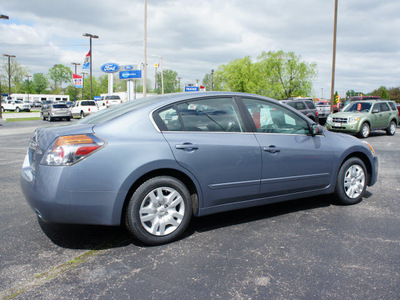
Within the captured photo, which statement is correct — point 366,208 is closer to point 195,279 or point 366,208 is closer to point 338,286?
point 338,286

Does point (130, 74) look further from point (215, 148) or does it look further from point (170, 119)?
point (215, 148)

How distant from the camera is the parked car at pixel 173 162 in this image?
3188 mm

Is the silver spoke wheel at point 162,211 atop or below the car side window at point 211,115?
below

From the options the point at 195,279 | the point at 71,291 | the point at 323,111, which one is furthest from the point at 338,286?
the point at 323,111

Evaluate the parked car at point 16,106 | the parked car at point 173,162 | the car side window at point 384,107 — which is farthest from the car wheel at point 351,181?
the parked car at point 16,106

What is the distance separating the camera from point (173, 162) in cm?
Result: 345

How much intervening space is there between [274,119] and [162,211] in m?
1.82

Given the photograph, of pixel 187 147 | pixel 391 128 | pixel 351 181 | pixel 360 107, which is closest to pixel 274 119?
pixel 187 147

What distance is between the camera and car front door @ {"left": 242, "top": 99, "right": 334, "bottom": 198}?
408cm

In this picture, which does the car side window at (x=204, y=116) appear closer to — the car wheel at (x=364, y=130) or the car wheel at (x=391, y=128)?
the car wheel at (x=364, y=130)

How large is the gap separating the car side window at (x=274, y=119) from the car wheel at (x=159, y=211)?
4.20 feet

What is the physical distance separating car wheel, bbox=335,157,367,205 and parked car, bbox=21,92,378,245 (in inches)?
8.2

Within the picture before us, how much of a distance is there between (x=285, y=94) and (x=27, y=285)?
191 ft

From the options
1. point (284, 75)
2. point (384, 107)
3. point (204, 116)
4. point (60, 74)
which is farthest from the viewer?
point (60, 74)
